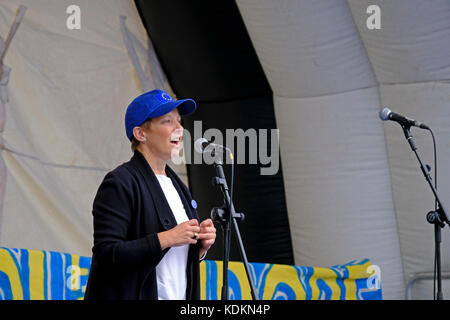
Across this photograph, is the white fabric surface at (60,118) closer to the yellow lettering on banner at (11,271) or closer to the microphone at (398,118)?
the yellow lettering on banner at (11,271)

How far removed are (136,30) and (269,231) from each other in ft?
5.87

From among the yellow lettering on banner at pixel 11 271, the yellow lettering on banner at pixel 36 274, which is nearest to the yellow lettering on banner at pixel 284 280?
the yellow lettering on banner at pixel 36 274

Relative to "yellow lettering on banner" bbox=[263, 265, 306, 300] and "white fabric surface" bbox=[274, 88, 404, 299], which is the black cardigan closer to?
"yellow lettering on banner" bbox=[263, 265, 306, 300]

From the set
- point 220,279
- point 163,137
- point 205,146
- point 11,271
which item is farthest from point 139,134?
point 220,279

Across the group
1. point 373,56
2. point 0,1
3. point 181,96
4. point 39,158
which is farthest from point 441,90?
point 0,1

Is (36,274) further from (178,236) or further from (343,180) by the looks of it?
(343,180)

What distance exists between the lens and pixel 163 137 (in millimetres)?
1996

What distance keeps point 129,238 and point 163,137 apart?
34cm

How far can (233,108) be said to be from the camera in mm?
4684

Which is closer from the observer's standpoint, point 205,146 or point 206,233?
point 206,233

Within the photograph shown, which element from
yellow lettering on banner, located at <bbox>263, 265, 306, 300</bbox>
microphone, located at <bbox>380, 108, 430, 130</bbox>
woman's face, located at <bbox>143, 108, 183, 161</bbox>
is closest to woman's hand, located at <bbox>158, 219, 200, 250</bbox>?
woman's face, located at <bbox>143, 108, 183, 161</bbox>

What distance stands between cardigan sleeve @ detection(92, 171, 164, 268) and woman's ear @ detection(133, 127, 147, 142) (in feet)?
0.60

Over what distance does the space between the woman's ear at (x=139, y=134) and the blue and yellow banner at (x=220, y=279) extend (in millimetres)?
953

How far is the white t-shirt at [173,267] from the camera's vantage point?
185 cm
